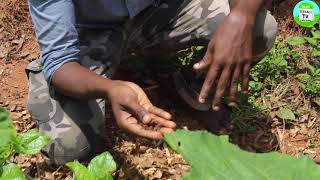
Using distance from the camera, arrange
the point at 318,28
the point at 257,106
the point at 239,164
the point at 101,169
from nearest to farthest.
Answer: the point at 239,164
the point at 101,169
the point at 257,106
the point at 318,28

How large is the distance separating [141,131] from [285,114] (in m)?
1.08

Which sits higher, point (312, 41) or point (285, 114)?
point (312, 41)

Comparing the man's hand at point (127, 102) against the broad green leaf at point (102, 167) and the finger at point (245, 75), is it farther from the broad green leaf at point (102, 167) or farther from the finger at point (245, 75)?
the finger at point (245, 75)

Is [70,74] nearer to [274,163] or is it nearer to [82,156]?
[82,156]

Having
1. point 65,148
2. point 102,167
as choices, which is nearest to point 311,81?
point 65,148

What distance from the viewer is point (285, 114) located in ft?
8.03

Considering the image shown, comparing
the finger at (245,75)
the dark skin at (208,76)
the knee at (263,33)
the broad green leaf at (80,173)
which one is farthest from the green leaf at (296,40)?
the broad green leaf at (80,173)

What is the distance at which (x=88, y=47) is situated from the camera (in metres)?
2.22

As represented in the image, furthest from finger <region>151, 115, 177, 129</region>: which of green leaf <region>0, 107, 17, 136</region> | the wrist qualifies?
the wrist

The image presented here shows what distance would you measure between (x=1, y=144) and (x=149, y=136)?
44cm

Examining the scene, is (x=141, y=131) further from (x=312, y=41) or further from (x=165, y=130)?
(x=312, y=41)

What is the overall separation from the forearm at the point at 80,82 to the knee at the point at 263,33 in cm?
68

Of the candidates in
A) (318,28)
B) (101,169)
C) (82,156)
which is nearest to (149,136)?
(101,169)

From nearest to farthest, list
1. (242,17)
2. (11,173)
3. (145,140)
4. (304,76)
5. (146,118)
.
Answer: (11,173)
(146,118)
(242,17)
(145,140)
(304,76)
